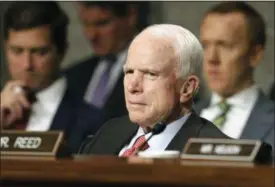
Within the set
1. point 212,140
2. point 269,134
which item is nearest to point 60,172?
point 212,140

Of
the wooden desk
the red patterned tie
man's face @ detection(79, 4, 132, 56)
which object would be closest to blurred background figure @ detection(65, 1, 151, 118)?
man's face @ detection(79, 4, 132, 56)

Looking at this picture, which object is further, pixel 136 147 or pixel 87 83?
pixel 87 83

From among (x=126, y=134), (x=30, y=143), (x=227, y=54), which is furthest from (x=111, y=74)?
(x=30, y=143)

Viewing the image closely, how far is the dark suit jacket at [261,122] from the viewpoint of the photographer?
4547mm

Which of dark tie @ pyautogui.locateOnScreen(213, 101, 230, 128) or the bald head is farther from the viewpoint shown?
dark tie @ pyautogui.locateOnScreen(213, 101, 230, 128)

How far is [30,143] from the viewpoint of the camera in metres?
2.65

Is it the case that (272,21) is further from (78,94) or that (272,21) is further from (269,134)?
(78,94)

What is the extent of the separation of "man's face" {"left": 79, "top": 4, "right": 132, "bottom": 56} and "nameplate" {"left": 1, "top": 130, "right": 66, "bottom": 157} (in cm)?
246

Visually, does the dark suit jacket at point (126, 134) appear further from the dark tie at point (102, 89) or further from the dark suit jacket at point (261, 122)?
the dark tie at point (102, 89)

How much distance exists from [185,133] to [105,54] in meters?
1.99

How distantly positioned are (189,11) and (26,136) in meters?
2.66

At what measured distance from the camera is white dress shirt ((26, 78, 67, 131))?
5059 mm

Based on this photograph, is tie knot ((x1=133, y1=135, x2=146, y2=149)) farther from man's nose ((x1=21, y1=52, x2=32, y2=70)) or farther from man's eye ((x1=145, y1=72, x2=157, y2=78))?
man's nose ((x1=21, y1=52, x2=32, y2=70))

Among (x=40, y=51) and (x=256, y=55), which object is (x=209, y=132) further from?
(x=40, y=51)
